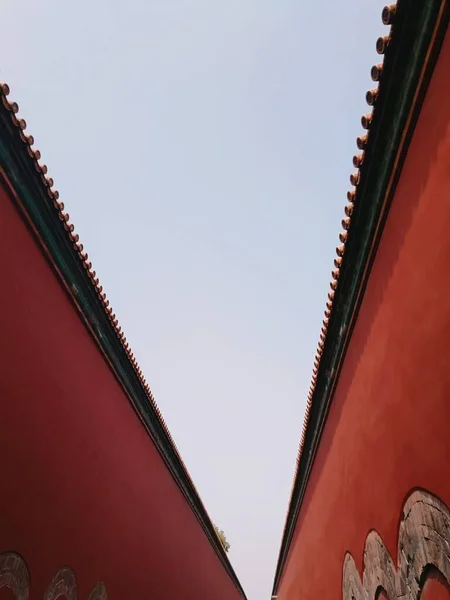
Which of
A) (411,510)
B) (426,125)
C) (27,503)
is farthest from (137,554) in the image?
(426,125)

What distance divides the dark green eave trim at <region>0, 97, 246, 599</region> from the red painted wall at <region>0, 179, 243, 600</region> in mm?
102

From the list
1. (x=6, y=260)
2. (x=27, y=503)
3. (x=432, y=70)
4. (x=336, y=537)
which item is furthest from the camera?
(x=336, y=537)

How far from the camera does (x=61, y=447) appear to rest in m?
3.96

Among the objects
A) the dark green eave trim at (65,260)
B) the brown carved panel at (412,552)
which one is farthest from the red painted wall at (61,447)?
the brown carved panel at (412,552)

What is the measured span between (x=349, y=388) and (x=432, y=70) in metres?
2.59

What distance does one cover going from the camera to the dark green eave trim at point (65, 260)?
10.5 feet

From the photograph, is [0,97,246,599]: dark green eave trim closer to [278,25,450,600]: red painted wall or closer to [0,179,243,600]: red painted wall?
[0,179,243,600]: red painted wall

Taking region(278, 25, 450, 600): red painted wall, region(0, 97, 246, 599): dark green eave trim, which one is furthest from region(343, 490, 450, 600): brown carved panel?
region(0, 97, 246, 599): dark green eave trim

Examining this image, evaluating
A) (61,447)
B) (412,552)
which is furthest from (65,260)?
(412,552)

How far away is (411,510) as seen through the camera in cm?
301

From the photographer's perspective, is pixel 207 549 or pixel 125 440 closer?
pixel 125 440

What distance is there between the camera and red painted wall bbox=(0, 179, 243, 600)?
3.35 metres

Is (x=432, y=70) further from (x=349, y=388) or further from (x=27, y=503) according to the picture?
(x=27, y=503)

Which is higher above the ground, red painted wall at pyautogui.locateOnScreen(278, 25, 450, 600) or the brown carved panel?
red painted wall at pyautogui.locateOnScreen(278, 25, 450, 600)
